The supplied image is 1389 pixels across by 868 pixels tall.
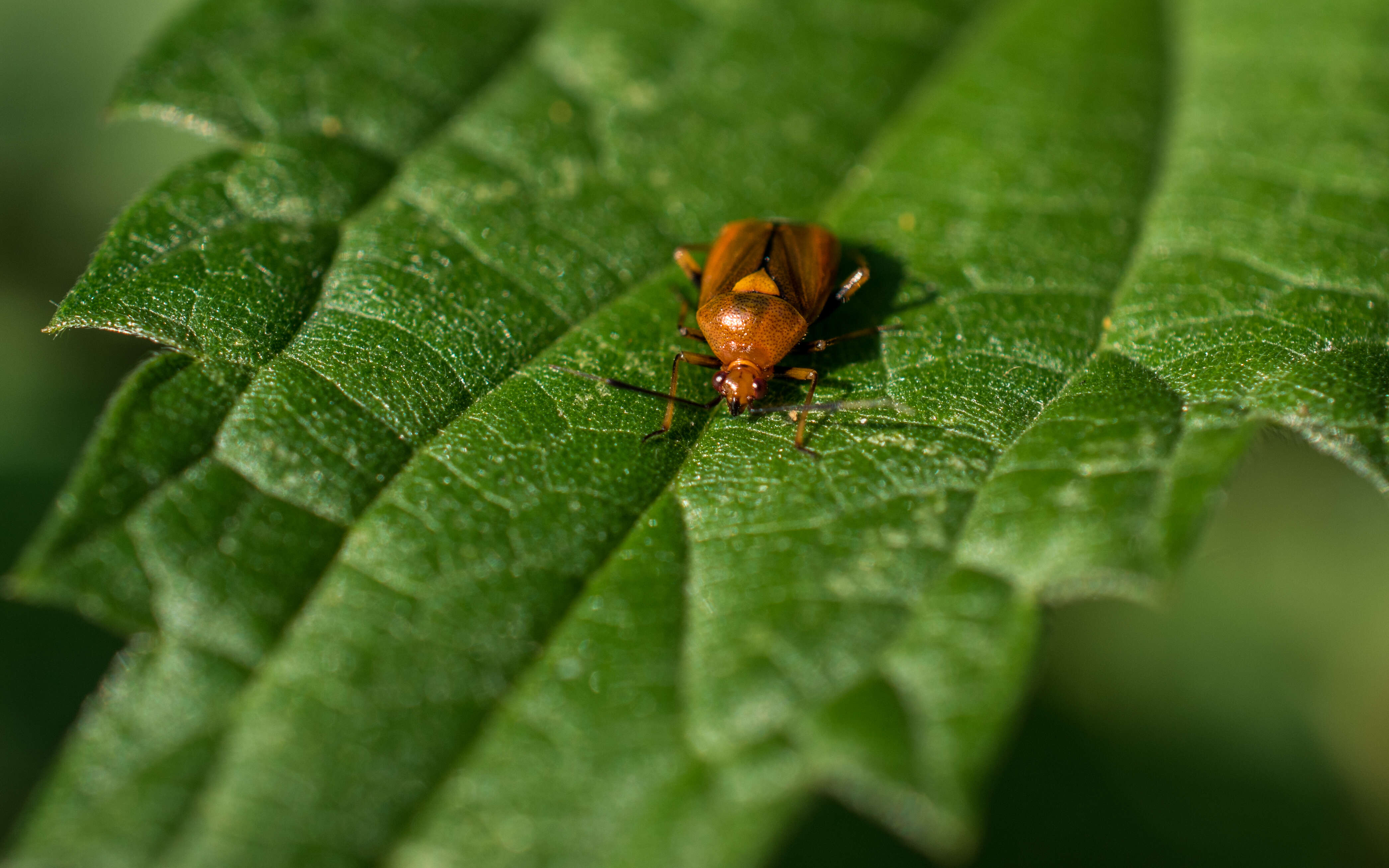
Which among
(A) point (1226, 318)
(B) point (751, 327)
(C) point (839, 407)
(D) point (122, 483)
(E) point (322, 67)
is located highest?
(A) point (1226, 318)

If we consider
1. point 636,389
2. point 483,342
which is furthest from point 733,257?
point 483,342

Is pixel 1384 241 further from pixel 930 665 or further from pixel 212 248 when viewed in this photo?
pixel 212 248

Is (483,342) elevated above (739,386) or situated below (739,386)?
below

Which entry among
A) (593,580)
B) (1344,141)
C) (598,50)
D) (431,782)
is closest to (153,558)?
(431,782)

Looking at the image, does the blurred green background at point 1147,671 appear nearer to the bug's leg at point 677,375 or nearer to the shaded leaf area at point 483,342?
the bug's leg at point 677,375

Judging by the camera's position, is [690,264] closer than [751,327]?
No

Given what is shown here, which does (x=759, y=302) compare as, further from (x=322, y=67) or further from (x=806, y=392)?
(x=322, y=67)

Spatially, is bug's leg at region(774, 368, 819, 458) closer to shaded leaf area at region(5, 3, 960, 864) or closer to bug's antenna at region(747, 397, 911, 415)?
bug's antenna at region(747, 397, 911, 415)
